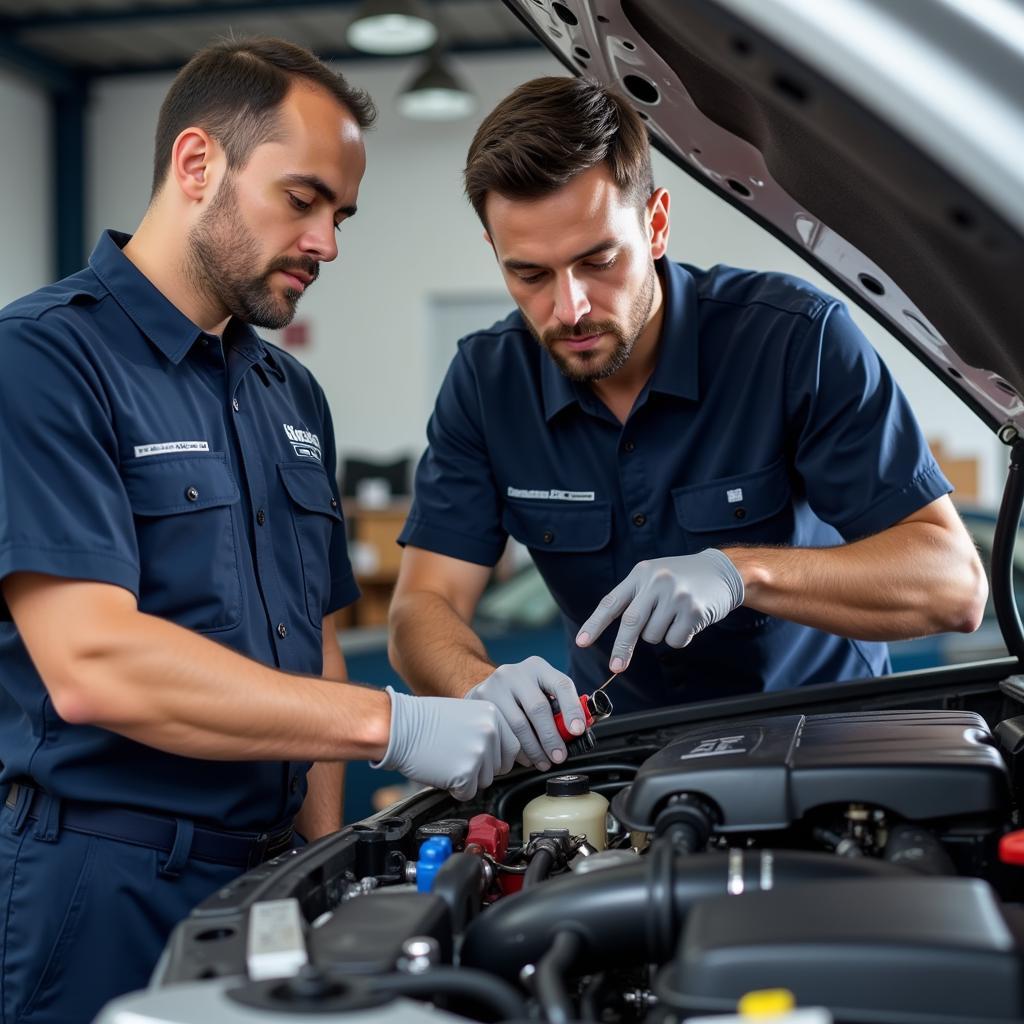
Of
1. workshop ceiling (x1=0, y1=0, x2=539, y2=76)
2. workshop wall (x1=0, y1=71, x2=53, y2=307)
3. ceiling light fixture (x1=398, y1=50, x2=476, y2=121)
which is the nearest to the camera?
ceiling light fixture (x1=398, y1=50, x2=476, y2=121)

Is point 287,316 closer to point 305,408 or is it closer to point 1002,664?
point 305,408

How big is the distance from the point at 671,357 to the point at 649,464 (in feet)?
0.50

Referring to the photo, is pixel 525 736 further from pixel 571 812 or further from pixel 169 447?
pixel 169 447

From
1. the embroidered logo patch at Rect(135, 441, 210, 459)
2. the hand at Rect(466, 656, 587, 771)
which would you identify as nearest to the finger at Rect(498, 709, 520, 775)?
the hand at Rect(466, 656, 587, 771)

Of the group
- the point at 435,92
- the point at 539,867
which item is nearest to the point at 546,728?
the point at 539,867

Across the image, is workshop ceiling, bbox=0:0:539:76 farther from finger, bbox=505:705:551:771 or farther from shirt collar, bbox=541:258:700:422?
finger, bbox=505:705:551:771

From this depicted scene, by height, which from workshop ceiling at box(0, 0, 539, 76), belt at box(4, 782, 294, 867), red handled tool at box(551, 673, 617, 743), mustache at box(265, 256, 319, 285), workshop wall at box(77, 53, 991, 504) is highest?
workshop ceiling at box(0, 0, 539, 76)

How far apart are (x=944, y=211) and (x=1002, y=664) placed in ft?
2.53

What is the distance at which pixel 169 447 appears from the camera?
131 centimetres

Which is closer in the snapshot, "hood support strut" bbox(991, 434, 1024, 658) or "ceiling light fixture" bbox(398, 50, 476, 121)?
"hood support strut" bbox(991, 434, 1024, 658)

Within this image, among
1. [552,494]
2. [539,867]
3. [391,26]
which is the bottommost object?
[539,867]

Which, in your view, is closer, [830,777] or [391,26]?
[830,777]

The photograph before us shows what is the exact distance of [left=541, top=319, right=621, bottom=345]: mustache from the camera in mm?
1515

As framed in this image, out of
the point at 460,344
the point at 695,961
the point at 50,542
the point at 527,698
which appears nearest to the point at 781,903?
the point at 695,961
